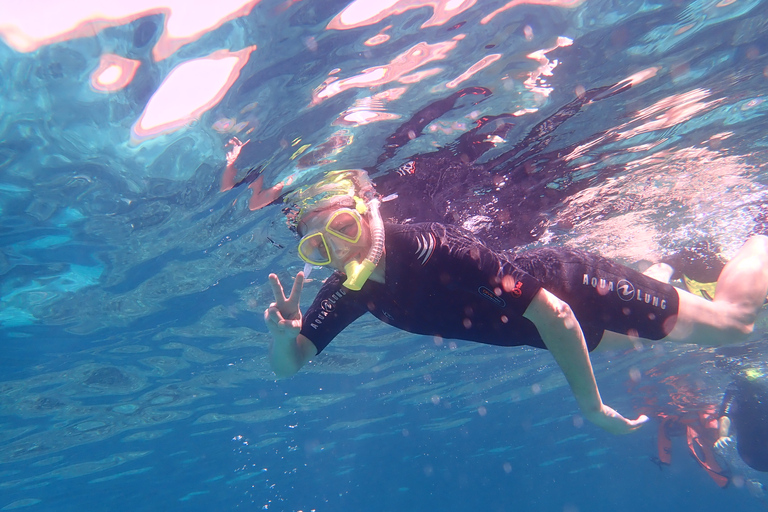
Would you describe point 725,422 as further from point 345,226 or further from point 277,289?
point 277,289

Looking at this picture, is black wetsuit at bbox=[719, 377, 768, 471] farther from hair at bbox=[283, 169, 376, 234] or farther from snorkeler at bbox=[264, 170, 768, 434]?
hair at bbox=[283, 169, 376, 234]

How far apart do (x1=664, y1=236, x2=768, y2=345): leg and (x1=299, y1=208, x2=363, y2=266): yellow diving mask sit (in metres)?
3.29

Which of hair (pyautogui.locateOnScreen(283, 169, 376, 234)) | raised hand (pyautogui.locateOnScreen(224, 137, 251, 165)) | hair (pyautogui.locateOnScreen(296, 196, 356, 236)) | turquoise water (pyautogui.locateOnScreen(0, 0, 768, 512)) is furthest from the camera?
hair (pyautogui.locateOnScreen(283, 169, 376, 234))

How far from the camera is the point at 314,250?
4.43 metres

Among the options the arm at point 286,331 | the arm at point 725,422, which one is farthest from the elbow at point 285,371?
the arm at point 725,422

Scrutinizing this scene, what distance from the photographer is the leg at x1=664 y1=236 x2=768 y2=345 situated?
4.04m

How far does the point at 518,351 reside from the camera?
22.8 m

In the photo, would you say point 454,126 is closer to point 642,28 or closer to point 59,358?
point 642,28

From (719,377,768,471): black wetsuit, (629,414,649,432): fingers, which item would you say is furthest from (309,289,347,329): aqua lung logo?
(719,377,768,471): black wetsuit

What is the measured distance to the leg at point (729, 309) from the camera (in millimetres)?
4043

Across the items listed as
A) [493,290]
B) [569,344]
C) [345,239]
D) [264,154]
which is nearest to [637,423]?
[569,344]

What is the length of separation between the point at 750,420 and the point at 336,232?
19058mm

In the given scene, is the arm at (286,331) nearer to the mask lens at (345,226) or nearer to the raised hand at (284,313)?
the raised hand at (284,313)

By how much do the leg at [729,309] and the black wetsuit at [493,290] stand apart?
162 millimetres
